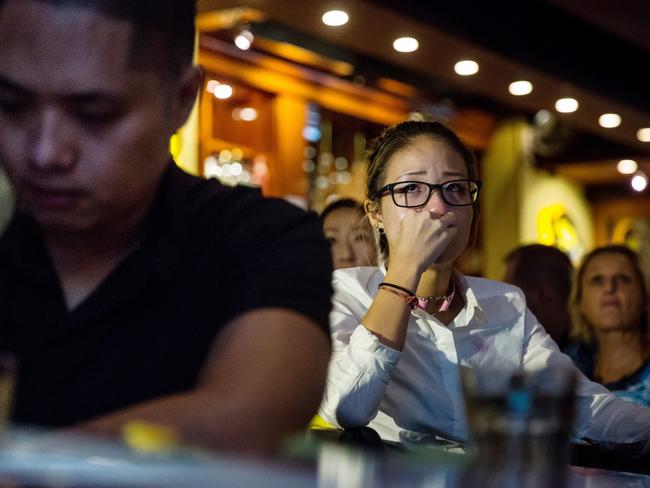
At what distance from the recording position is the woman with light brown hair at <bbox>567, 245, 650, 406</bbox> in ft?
10.4

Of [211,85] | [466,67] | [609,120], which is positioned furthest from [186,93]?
[609,120]

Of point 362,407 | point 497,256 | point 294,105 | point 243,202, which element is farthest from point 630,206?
point 243,202


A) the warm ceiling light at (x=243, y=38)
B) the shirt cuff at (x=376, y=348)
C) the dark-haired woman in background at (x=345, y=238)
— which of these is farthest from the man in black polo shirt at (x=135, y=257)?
the warm ceiling light at (x=243, y=38)

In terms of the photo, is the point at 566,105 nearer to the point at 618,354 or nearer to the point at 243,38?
the point at 243,38

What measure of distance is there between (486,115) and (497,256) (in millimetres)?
1212

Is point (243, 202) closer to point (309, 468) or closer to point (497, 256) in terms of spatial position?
point (309, 468)

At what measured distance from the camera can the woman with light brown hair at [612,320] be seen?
318cm

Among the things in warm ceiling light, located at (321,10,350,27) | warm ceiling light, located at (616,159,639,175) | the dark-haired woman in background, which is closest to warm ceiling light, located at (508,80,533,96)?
warm ceiling light, located at (321,10,350,27)

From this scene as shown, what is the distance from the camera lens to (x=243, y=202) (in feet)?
4.06

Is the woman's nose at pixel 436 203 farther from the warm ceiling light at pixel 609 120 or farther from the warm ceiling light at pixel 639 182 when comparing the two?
the warm ceiling light at pixel 639 182

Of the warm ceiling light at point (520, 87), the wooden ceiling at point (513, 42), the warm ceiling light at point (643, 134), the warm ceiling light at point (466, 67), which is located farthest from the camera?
the warm ceiling light at point (643, 134)

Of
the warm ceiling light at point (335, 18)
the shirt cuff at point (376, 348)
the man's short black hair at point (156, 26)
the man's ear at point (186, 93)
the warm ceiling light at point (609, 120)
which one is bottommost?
the shirt cuff at point (376, 348)

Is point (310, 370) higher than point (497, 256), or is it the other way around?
point (497, 256)

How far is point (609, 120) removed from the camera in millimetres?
6480
